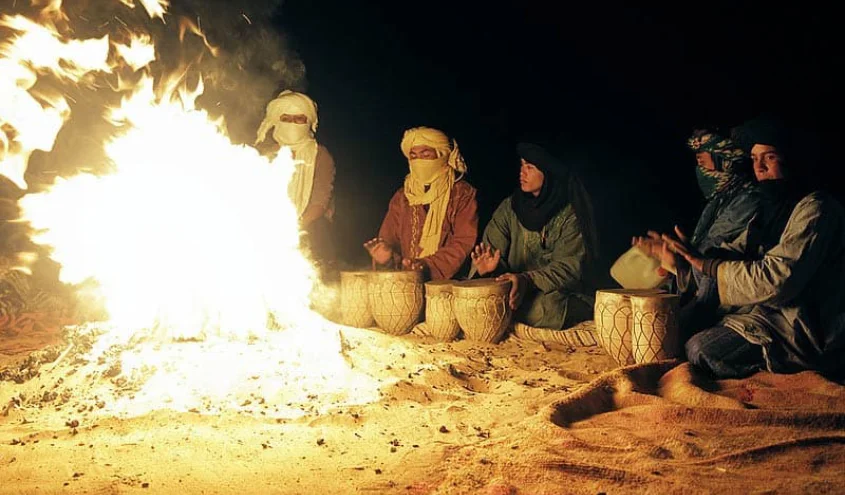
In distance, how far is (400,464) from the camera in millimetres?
3344

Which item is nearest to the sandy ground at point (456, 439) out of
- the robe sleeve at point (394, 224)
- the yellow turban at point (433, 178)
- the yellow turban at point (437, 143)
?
the yellow turban at point (433, 178)

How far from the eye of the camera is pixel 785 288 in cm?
445

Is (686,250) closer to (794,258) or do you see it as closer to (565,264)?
(794,258)

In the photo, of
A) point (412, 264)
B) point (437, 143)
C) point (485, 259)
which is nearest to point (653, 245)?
point (485, 259)

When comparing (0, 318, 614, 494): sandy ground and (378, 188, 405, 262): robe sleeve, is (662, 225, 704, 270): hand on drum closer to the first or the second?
(0, 318, 614, 494): sandy ground

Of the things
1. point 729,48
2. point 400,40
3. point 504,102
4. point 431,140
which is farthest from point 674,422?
point 400,40

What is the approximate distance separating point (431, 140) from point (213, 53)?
8.16 feet

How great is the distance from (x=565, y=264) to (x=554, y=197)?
67 cm

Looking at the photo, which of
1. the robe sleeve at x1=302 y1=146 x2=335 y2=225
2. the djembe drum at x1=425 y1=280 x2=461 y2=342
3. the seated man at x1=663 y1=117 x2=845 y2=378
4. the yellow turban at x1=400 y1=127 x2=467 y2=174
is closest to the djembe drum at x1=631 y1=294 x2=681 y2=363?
the seated man at x1=663 y1=117 x2=845 y2=378

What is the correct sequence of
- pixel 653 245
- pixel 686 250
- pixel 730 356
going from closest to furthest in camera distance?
pixel 730 356 < pixel 686 250 < pixel 653 245

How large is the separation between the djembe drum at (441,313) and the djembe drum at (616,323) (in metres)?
1.48

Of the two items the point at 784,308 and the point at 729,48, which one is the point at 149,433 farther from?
the point at 729,48

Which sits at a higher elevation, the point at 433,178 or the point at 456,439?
the point at 433,178

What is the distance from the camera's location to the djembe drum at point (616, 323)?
518 cm
